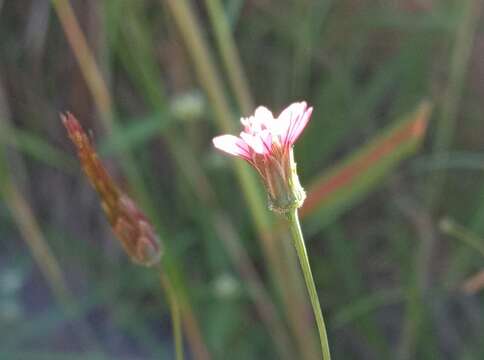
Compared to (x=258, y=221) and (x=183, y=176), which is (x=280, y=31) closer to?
(x=183, y=176)

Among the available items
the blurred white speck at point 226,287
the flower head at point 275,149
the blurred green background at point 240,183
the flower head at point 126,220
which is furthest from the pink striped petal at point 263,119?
the blurred white speck at point 226,287

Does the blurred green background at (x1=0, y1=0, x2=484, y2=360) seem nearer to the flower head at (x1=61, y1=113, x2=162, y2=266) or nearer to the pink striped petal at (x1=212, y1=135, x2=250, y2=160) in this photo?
the flower head at (x1=61, y1=113, x2=162, y2=266)

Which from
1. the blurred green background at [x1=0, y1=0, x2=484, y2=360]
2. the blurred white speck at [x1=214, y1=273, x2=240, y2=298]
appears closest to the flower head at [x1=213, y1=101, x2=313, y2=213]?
the blurred green background at [x1=0, y1=0, x2=484, y2=360]

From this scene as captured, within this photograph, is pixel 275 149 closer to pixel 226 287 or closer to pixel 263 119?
pixel 263 119

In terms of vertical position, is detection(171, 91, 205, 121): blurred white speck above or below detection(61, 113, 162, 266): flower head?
above

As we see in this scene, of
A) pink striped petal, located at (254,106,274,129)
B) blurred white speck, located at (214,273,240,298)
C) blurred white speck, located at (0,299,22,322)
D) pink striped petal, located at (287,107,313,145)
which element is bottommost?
pink striped petal, located at (287,107,313,145)

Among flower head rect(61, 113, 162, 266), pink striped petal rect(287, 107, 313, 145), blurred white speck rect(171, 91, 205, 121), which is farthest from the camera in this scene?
blurred white speck rect(171, 91, 205, 121)

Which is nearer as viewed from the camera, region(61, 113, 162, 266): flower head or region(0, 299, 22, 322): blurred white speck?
region(61, 113, 162, 266): flower head
